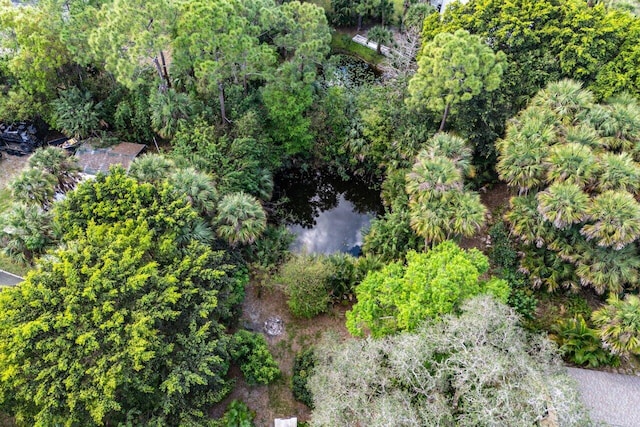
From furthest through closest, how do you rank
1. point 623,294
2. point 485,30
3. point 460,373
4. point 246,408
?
1. point 485,30
2. point 623,294
3. point 246,408
4. point 460,373

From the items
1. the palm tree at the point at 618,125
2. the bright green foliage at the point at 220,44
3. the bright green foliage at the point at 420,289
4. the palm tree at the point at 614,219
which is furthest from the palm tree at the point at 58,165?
the palm tree at the point at 618,125

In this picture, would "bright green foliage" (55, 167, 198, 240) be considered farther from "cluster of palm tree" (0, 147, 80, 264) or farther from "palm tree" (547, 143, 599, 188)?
"palm tree" (547, 143, 599, 188)

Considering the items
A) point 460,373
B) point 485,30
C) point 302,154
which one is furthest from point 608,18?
point 460,373

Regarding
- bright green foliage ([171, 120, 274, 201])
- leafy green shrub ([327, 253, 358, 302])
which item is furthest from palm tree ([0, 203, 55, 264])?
leafy green shrub ([327, 253, 358, 302])

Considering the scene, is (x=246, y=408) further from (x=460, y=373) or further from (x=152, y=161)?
(x=152, y=161)

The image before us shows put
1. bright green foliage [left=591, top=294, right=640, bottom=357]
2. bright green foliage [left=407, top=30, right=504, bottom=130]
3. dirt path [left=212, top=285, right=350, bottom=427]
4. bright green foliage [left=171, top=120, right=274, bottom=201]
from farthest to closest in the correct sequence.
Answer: bright green foliage [left=171, top=120, right=274, bottom=201], bright green foliage [left=407, top=30, right=504, bottom=130], dirt path [left=212, top=285, right=350, bottom=427], bright green foliage [left=591, top=294, right=640, bottom=357]

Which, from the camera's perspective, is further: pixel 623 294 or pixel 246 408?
pixel 623 294
